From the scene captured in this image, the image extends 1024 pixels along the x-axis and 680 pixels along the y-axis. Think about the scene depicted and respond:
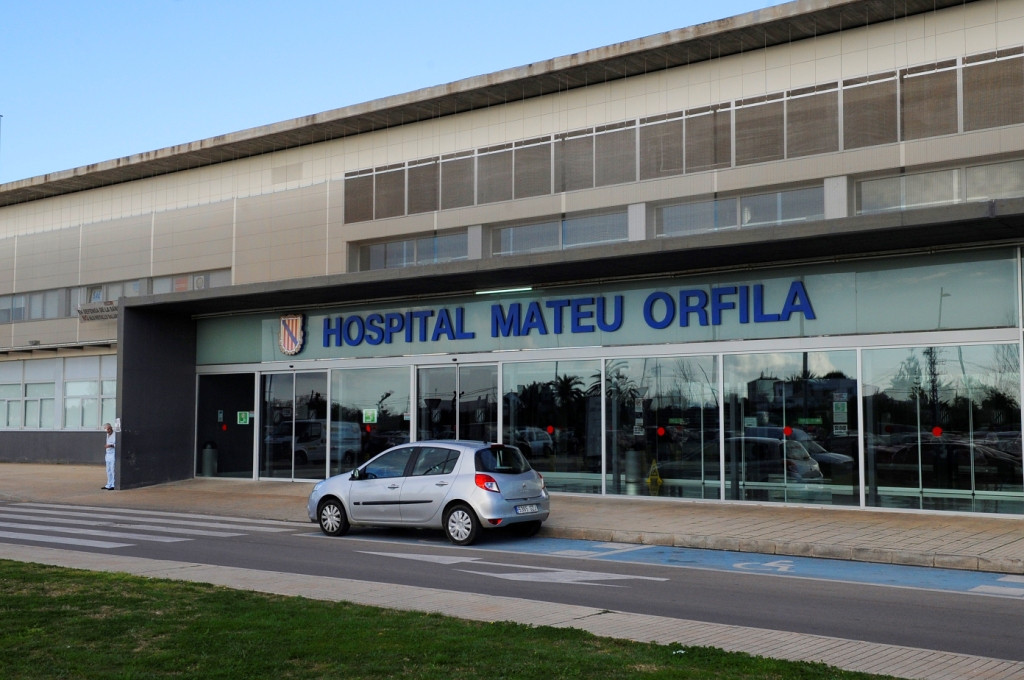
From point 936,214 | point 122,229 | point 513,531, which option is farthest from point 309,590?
point 122,229

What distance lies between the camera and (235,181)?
105 feet

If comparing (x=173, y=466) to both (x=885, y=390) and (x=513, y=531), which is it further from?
(x=885, y=390)

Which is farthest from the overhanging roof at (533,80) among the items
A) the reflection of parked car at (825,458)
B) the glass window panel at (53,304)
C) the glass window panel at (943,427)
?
the reflection of parked car at (825,458)

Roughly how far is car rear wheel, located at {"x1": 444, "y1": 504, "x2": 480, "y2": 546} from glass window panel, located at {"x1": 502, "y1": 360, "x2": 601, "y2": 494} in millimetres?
6124

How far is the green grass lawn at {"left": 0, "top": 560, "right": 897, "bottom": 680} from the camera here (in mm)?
6516

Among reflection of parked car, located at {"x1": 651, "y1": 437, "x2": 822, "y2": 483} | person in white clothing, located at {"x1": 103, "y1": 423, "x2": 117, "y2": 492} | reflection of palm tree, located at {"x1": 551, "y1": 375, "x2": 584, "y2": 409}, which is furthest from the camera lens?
person in white clothing, located at {"x1": 103, "y1": 423, "x2": 117, "y2": 492}

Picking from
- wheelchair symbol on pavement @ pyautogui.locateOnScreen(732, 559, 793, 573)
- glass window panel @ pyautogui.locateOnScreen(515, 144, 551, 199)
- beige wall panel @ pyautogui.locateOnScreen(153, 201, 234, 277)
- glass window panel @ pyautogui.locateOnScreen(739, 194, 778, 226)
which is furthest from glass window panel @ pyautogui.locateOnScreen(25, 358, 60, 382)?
wheelchair symbol on pavement @ pyautogui.locateOnScreen(732, 559, 793, 573)

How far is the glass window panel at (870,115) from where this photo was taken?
22.1 m

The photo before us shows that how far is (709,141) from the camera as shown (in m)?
24.2

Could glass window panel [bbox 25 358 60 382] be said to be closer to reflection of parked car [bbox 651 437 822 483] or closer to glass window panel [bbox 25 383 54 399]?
glass window panel [bbox 25 383 54 399]

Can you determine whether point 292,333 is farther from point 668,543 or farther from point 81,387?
point 81,387

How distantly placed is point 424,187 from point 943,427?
15.8 meters

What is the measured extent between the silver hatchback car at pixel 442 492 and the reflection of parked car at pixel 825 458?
5.14 metres

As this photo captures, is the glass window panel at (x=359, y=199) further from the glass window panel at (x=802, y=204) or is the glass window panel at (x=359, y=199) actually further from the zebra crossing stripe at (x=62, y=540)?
the zebra crossing stripe at (x=62, y=540)
